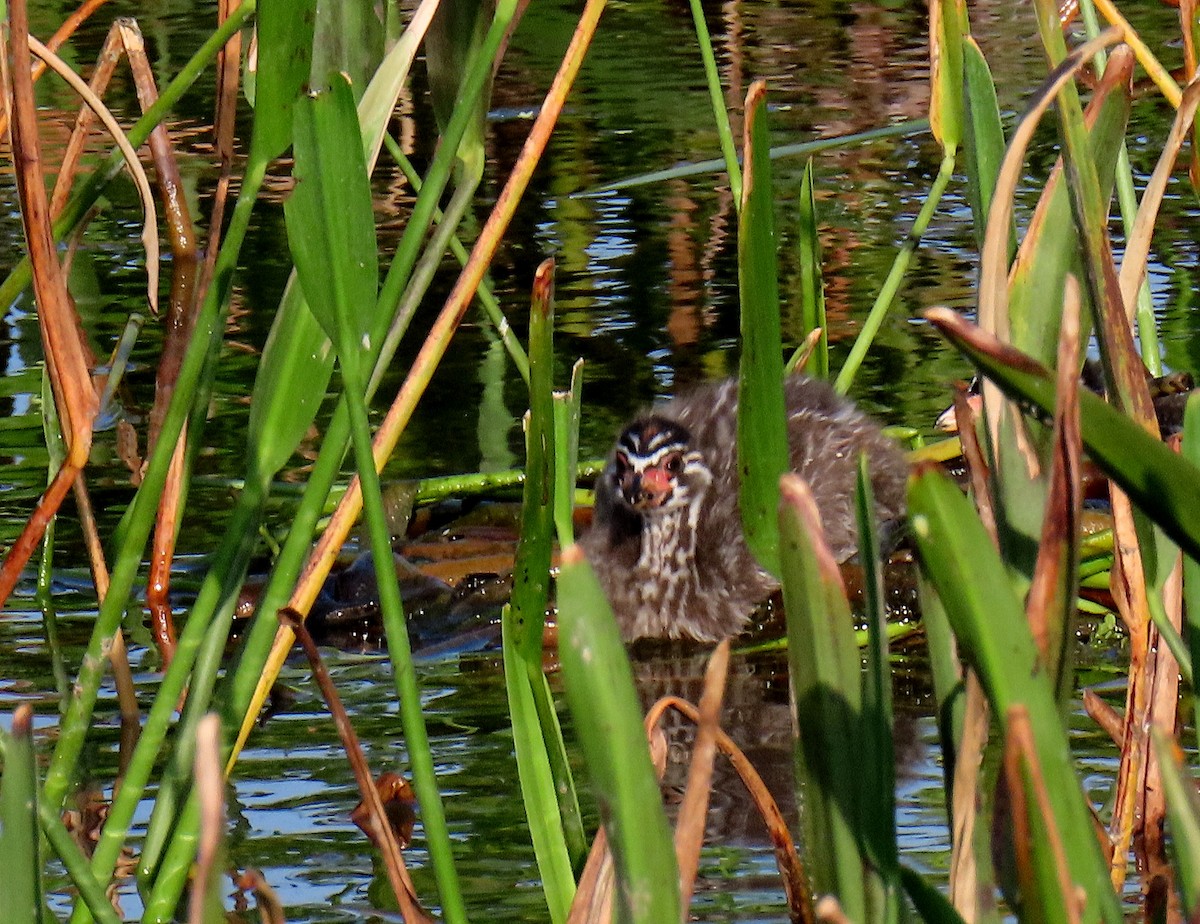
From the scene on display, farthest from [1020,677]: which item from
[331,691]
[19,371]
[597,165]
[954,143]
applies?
[597,165]

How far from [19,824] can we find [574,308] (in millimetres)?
4189

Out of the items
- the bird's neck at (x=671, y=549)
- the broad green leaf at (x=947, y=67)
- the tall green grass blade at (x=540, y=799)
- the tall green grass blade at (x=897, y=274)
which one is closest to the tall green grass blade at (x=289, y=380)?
the tall green grass blade at (x=540, y=799)

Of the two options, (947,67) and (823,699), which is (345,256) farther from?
(947,67)

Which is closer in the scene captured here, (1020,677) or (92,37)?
(1020,677)

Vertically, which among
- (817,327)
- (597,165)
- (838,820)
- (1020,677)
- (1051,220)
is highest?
(1051,220)

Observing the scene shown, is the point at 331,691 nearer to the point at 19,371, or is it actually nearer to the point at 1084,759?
the point at 1084,759

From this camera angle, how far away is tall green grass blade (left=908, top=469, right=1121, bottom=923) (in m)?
1.12

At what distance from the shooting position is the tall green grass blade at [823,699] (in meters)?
1.19

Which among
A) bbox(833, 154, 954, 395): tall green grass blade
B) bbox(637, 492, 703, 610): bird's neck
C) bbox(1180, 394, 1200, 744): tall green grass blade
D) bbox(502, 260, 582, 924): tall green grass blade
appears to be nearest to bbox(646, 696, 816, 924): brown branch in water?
bbox(502, 260, 582, 924): tall green grass blade

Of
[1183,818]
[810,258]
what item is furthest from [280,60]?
[810,258]

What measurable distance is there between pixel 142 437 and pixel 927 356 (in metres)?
1.82

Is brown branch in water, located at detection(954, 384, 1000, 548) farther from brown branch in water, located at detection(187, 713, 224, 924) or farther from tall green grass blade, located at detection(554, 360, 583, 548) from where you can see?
brown branch in water, located at detection(187, 713, 224, 924)

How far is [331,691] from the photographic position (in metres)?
1.78

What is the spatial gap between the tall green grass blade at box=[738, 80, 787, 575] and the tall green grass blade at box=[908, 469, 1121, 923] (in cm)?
79
